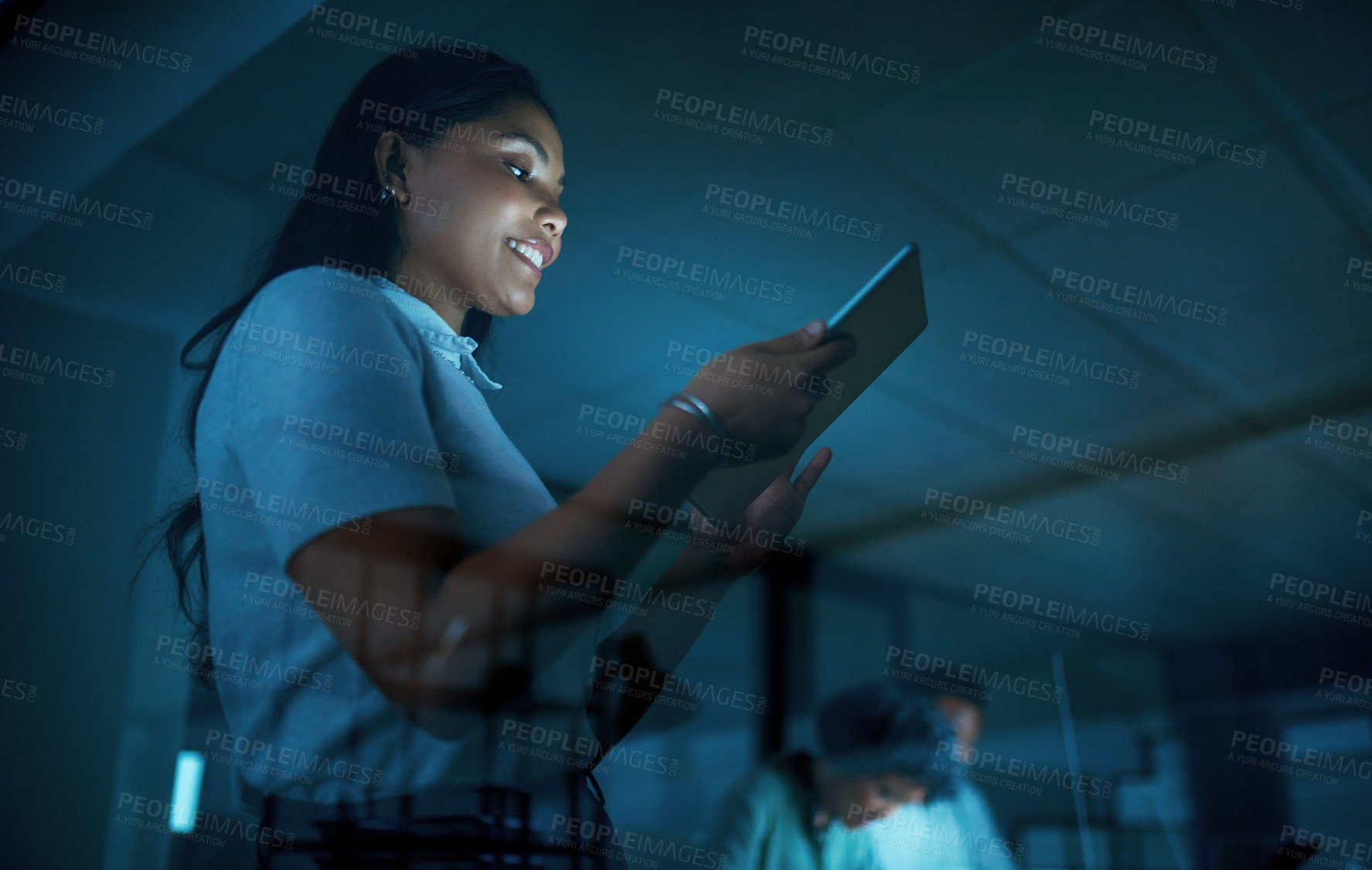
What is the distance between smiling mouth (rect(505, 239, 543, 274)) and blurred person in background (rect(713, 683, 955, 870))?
871 mm

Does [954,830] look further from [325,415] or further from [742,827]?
[325,415]

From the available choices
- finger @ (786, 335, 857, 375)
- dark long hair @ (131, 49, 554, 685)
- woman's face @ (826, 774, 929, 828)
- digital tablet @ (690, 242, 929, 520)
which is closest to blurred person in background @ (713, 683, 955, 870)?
woman's face @ (826, 774, 929, 828)

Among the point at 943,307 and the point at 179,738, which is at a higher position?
the point at 943,307

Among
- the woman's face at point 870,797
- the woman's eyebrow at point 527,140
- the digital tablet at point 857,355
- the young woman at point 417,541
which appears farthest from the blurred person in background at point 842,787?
the woman's eyebrow at point 527,140

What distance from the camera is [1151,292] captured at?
164cm

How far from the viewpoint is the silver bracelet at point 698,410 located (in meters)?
1.02

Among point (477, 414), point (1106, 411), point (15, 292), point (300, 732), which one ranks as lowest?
point (300, 732)

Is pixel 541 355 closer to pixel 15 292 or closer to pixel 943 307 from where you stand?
pixel 943 307

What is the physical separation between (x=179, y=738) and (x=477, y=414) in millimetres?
998

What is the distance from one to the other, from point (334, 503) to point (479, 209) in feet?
2.13

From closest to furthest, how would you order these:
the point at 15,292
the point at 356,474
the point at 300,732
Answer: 1. the point at 356,474
2. the point at 300,732
3. the point at 15,292

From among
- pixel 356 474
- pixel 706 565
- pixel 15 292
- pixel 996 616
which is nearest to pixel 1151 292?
pixel 996 616

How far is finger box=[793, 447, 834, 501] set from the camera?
1282 millimetres

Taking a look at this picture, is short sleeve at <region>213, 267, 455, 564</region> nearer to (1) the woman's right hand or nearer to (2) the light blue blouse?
(2) the light blue blouse
